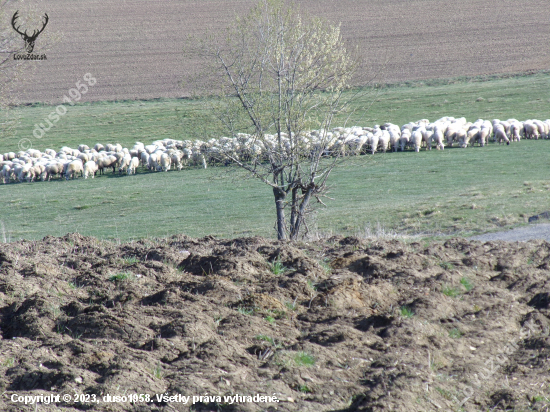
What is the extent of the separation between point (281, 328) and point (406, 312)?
4.92 ft

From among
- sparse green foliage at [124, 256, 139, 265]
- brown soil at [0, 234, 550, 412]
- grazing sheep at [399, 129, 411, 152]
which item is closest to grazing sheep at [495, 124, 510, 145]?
grazing sheep at [399, 129, 411, 152]

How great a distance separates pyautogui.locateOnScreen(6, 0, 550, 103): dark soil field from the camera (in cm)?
6606

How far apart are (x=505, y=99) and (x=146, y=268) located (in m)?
44.8

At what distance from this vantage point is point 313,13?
259 feet

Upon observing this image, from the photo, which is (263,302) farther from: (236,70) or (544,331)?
(236,70)

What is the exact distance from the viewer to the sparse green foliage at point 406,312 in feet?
23.2

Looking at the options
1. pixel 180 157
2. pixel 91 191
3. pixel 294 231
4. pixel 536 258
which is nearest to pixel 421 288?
pixel 536 258

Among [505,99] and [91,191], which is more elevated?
[505,99]

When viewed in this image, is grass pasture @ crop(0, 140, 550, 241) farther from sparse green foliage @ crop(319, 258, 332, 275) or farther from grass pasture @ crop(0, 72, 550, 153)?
grass pasture @ crop(0, 72, 550, 153)

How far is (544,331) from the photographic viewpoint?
274 inches

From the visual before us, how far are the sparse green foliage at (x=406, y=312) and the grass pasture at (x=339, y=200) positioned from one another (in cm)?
819

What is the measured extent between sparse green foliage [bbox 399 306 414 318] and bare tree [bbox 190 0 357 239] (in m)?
7.30

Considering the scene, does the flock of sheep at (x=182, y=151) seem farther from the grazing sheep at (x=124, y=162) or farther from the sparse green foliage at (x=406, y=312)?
the sparse green foliage at (x=406, y=312)

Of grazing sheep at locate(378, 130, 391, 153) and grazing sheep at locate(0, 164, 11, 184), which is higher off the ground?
grazing sheep at locate(378, 130, 391, 153)
